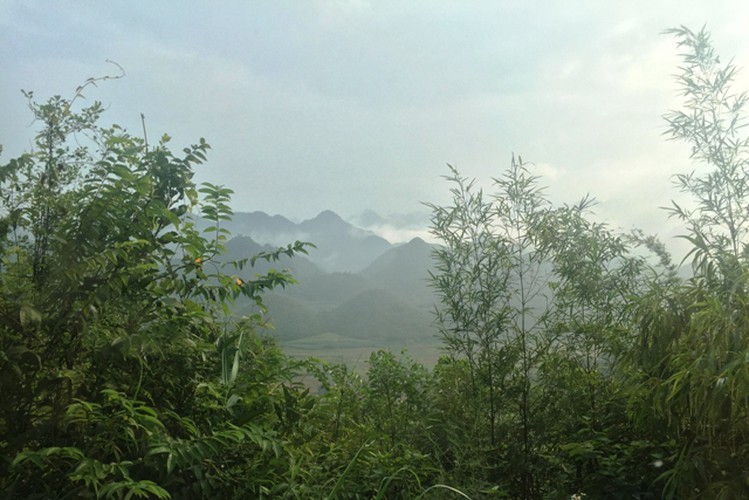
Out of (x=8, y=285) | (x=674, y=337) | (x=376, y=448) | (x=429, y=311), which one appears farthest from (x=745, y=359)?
(x=8, y=285)

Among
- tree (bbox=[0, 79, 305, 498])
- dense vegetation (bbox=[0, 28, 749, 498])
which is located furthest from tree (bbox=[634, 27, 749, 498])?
tree (bbox=[0, 79, 305, 498])

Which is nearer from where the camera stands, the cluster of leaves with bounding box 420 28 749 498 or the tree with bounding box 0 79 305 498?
the tree with bounding box 0 79 305 498

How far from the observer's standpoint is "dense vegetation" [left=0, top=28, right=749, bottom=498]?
2061mm

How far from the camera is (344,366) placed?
392cm

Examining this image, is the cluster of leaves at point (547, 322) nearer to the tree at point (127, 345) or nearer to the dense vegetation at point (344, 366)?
the dense vegetation at point (344, 366)

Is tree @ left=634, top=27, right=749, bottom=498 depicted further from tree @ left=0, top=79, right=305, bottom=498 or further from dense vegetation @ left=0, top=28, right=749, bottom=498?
tree @ left=0, top=79, right=305, bottom=498

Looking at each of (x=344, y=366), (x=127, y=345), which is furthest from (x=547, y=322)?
(x=127, y=345)

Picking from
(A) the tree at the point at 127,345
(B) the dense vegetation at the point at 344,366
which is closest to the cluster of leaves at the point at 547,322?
(B) the dense vegetation at the point at 344,366

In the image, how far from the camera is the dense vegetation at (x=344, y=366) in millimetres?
2061

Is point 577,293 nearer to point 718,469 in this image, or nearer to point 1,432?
point 718,469

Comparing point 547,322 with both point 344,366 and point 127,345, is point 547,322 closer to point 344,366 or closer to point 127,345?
point 344,366

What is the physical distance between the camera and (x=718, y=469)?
2.33 metres

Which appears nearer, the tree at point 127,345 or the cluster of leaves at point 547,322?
the tree at point 127,345

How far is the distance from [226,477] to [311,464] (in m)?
0.46
